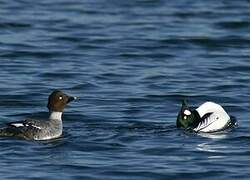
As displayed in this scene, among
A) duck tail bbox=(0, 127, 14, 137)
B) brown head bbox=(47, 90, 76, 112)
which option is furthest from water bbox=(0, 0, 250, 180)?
brown head bbox=(47, 90, 76, 112)

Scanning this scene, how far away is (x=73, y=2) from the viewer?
126 feet

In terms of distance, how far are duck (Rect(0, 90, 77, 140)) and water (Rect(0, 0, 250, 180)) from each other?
0.15m

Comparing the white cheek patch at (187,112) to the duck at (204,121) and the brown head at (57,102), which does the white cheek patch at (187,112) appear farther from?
the brown head at (57,102)

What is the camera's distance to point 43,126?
19.6 meters

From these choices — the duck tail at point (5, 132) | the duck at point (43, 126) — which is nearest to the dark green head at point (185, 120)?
the duck at point (43, 126)

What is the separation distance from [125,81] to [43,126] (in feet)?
21.2

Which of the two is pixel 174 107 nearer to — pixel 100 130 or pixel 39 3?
pixel 100 130

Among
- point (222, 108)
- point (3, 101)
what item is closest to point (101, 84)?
point (3, 101)

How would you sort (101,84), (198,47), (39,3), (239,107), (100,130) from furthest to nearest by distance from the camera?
1. (39,3)
2. (198,47)
3. (101,84)
4. (239,107)
5. (100,130)

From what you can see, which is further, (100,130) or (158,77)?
(158,77)

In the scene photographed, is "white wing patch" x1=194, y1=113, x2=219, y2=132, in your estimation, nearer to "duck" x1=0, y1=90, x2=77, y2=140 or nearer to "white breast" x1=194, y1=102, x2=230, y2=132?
"white breast" x1=194, y1=102, x2=230, y2=132

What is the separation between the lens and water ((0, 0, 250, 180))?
18.1 metres

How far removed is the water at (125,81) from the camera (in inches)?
713

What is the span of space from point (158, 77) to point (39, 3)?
1271 centimetres
